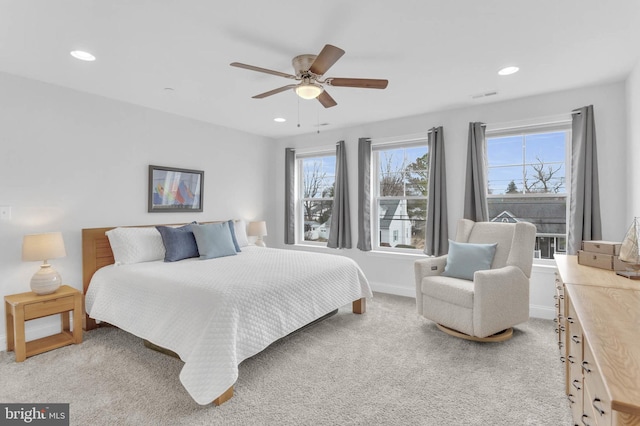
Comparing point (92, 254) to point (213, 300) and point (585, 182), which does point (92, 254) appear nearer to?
point (213, 300)

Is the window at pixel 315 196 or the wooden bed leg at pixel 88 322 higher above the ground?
the window at pixel 315 196

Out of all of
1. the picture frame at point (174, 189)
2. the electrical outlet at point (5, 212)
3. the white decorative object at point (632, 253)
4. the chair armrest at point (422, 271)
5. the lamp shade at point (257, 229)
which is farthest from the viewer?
the lamp shade at point (257, 229)

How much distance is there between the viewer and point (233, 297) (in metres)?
2.28

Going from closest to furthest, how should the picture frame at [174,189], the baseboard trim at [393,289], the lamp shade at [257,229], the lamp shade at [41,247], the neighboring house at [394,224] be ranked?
the lamp shade at [41,247], the picture frame at [174,189], the baseboard trim at [393,289], the neighboring house at [394,224], the lamp shade at [257,229]

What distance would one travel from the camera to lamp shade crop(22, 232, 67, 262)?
Answer: 2.72 m

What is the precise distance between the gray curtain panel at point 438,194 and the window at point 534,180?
527mm

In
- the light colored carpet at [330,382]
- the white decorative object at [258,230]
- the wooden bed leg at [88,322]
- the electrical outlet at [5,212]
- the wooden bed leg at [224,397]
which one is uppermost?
the electrical outlet at [5,212]

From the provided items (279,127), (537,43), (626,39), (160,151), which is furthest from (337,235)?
(626,39)

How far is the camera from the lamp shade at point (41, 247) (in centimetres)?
272

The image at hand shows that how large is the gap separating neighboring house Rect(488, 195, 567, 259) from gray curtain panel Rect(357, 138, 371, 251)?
1646 millimetres

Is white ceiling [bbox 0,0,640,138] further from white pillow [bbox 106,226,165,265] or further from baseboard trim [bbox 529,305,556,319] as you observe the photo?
baseboard trim [bbox 529,305,556,319]

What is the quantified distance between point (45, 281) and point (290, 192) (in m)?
3.38

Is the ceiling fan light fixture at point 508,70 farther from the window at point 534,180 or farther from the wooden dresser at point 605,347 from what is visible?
the wooden dresser at point 605,347

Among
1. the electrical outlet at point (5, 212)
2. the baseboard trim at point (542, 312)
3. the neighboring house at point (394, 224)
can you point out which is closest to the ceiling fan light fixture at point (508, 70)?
the neighboring house at point (394, 224)
